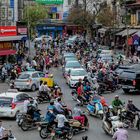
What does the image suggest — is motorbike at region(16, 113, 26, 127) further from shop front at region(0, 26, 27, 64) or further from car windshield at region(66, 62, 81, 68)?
shop front at region(0, 26, 27, 64)

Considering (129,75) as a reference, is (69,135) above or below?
below

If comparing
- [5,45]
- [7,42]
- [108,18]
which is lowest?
[5,45]

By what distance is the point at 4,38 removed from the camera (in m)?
55.2

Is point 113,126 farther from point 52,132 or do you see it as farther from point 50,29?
point 50,29

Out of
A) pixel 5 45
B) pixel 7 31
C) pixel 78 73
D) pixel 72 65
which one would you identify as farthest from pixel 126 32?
pixel 78 73

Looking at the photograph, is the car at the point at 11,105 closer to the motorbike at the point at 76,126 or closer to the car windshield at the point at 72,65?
the motorbike at the point at 76,126

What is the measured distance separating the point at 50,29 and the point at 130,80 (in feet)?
260

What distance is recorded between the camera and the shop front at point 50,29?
374 feet

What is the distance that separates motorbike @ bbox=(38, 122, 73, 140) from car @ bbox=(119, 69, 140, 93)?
564 inches

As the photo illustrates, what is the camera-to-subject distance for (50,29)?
376ft

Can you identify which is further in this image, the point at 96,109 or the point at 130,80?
the point at 130,80

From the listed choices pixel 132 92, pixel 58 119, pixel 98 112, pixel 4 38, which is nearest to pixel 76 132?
pixel 58 119

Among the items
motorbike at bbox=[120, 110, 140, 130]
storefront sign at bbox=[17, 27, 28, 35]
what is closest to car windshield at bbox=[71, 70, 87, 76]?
motorbike at bbox=[120, 110, 140, 130]

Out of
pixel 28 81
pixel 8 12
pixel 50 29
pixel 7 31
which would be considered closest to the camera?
pixel 28 81
